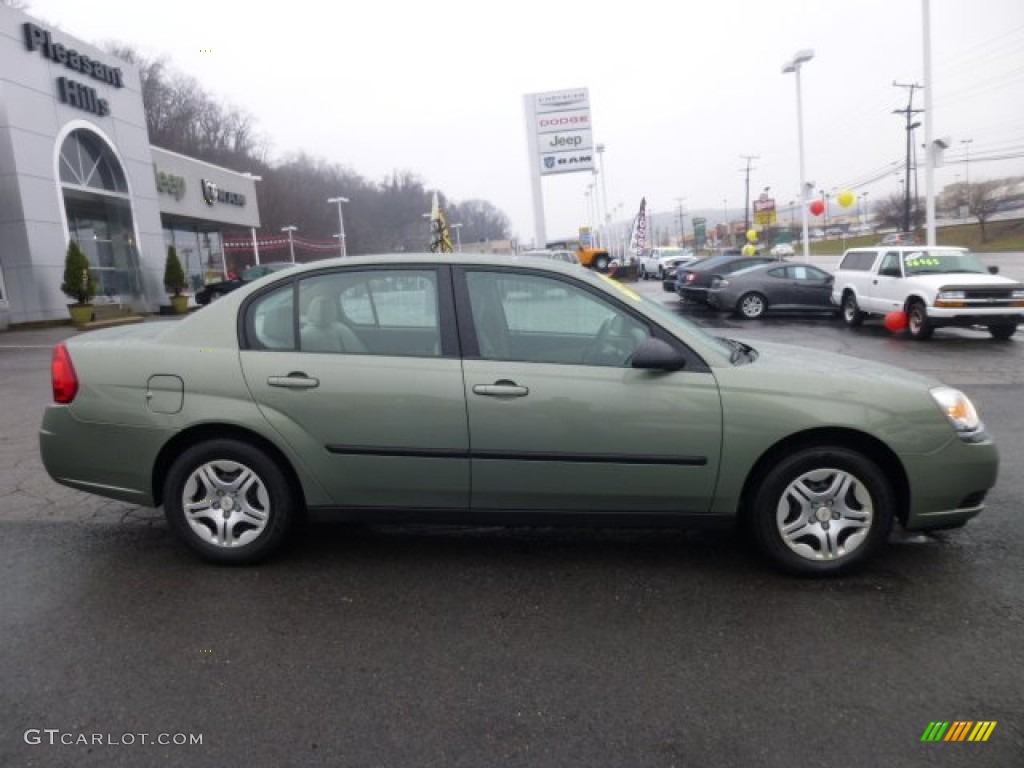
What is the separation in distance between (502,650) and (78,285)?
65.7 ft

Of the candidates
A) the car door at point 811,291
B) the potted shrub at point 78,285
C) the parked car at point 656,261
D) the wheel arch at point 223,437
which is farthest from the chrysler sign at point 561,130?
the wheel arch at point 223,437

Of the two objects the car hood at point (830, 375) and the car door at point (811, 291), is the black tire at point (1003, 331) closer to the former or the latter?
the car door at point (811, 291)

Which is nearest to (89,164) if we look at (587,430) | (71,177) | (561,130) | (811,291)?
(71,177)

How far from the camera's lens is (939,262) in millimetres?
13820

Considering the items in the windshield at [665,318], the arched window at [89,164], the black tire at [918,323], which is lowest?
the black tire at [918,323]

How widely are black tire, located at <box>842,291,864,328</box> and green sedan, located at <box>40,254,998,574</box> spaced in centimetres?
1289

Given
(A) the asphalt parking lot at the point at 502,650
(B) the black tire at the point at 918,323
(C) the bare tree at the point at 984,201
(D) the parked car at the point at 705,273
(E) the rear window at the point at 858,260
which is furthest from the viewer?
(C) the bare tree at the point at 984,201

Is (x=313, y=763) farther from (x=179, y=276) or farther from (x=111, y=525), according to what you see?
(x=179, y=276)

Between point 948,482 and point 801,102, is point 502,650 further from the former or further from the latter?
point 801,102

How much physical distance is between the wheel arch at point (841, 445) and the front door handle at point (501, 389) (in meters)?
1.16

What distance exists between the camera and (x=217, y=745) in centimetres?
247

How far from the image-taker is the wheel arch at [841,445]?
3.61 m

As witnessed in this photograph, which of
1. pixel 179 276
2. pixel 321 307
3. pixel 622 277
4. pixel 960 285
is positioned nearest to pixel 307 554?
pixel 321 307

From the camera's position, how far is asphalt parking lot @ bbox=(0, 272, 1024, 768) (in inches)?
97.4
